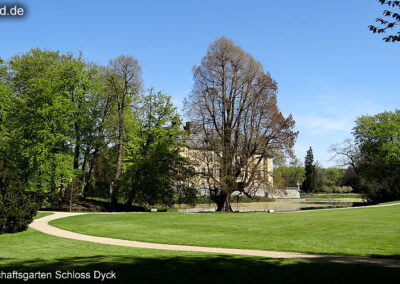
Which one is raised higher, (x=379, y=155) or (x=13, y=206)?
(x=379, y=155)

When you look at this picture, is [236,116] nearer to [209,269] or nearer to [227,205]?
[227,205]

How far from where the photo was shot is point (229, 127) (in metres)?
32.6

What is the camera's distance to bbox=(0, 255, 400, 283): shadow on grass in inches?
269

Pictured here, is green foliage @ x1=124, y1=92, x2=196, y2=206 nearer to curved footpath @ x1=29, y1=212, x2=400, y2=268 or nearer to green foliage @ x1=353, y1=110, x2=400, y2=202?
curved footpath @ x1=29, y1=212, x2=400, y2=268

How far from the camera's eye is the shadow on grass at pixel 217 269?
6.84 m

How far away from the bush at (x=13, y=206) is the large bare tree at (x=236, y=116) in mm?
17558

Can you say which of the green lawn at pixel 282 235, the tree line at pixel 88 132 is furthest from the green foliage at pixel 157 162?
the green lawn at pixel 282 235

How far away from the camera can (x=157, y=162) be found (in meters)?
35.7

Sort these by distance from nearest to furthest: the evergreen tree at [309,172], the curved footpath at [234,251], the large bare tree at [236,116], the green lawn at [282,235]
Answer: the curved footpath at [234,251] → the green lawn at [282,235] → the large bare tree at [236,116] → the evergreen tree at [309,172]

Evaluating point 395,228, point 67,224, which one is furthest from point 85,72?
point 395,228

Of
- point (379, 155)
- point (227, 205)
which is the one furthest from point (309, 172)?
point (227, 205)

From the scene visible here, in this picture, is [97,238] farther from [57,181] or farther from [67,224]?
[57,181]

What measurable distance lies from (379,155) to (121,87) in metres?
39.5

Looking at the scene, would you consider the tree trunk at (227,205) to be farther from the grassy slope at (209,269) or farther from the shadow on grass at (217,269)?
the shadow on grass at (217,269)
